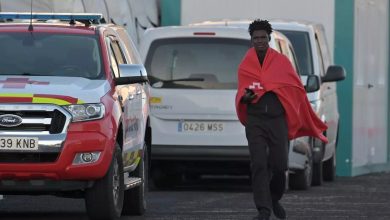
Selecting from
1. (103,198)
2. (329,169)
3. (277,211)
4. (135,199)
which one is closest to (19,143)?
(103,198)

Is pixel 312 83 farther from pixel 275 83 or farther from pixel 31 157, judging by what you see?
pixel 31 157

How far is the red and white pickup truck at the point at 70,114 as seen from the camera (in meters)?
12.1

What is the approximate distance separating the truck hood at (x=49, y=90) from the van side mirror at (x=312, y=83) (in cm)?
711

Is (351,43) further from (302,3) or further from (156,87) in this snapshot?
(156,87)

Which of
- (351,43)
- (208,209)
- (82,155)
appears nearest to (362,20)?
(351,43)

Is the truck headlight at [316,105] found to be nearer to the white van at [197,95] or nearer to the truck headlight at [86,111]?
the white van at [197,95]

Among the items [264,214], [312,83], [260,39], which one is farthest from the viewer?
[312,83]

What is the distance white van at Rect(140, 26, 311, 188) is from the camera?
1758 cm

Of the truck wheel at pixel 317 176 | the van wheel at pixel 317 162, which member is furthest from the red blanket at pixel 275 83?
the truck wheel at pixel 317 176

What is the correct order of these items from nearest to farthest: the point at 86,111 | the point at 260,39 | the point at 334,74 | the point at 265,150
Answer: the point at 86,111
the point at 265,150
the point at 260,39
the point at 334,74

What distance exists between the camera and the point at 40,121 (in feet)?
39.9

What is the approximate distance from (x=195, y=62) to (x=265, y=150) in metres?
5.24

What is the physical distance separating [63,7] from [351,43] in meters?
6.32

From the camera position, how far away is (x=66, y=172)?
39.7ft
